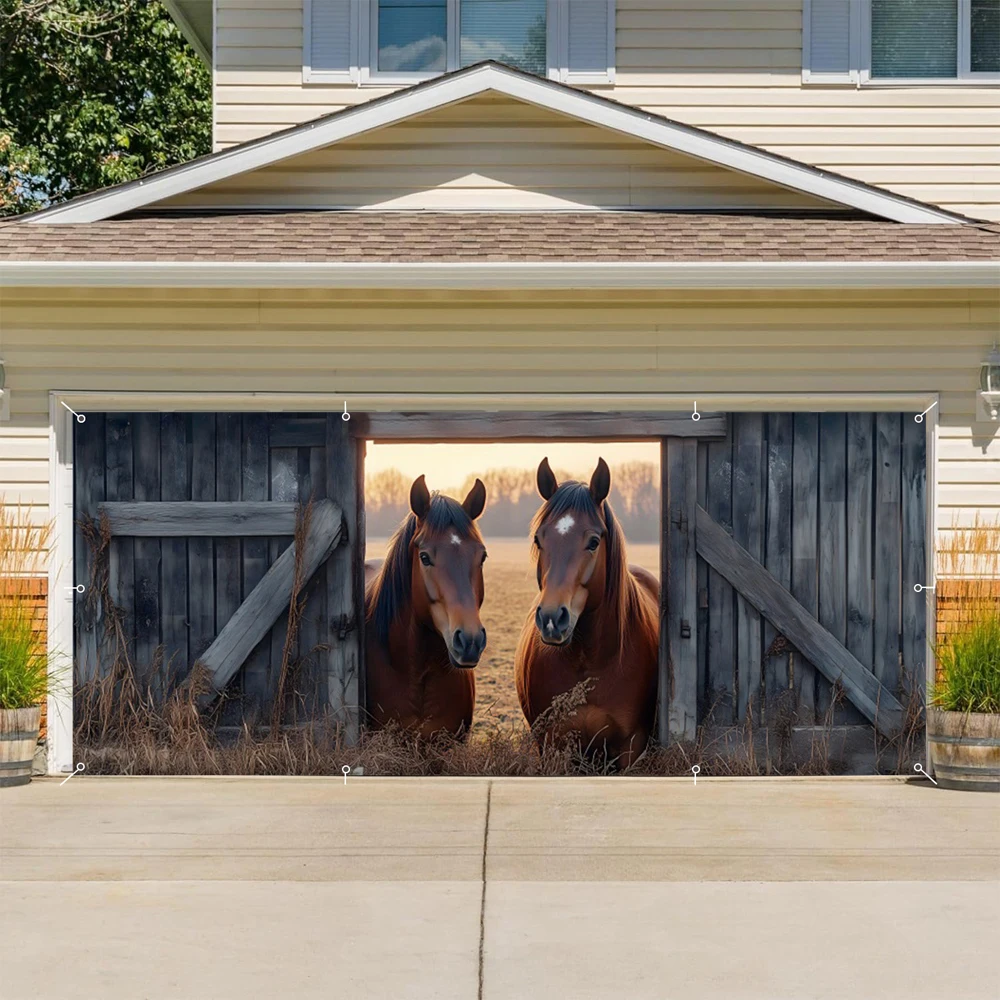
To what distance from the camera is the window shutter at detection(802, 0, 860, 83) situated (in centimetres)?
1151

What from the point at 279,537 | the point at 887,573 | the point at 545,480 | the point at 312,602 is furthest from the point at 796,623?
the point at 279,537

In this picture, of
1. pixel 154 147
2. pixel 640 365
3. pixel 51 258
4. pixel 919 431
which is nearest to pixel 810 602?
pixel 919 431

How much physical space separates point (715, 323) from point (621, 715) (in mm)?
2636

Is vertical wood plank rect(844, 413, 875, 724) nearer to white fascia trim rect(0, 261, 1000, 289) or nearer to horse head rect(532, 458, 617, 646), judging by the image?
white fascia trim rect(0, 261, 1000, 289)

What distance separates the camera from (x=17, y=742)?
8.59 m

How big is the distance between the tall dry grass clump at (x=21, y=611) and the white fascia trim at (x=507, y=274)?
1522 millimetres

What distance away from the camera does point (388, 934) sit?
5.61 meters

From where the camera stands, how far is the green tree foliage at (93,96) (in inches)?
715

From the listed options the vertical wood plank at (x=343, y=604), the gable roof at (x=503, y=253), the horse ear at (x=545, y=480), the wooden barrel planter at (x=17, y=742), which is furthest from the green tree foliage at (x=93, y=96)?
the wooden barrel planter at (x=17, y=742)

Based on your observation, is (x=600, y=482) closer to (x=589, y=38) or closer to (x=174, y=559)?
(x=174, y=559)

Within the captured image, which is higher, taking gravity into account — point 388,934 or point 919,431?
point 919,431

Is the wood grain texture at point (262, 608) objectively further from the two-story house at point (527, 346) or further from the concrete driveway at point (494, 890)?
the concrete driveway at point (494, 890)

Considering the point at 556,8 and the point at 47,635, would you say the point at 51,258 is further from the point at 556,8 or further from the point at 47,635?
the point at 556,8

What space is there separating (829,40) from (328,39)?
400 cm
